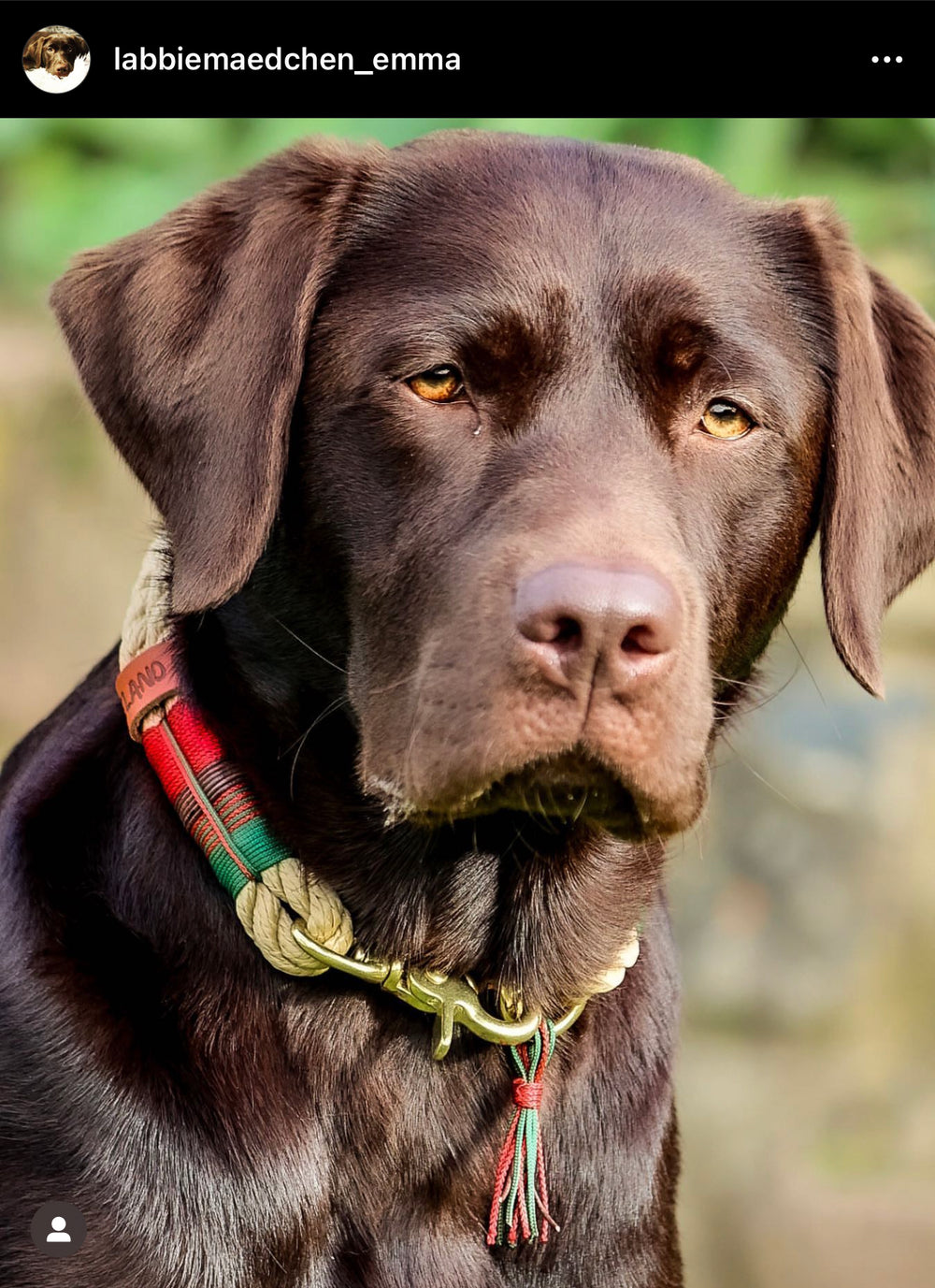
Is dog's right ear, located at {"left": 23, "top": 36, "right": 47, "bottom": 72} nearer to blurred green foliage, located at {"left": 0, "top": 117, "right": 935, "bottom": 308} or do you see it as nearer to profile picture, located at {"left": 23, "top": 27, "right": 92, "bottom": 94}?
profile picture, located at {"left": 23, "top": 27, "right": 92, "bottom": 94}

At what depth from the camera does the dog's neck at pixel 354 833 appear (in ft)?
8.68

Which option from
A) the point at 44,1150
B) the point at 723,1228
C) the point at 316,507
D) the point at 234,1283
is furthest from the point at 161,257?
the point at 723,1228

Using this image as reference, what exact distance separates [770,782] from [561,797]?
3.32 metres

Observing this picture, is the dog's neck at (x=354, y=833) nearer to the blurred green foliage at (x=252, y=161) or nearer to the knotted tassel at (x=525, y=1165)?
the knotted tassel at (x=525, y=1165)

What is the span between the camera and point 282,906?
8.36 feet

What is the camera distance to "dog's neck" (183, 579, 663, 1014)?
2646mm

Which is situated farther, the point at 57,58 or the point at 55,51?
the point at 57,58

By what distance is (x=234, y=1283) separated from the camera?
8.09 ft

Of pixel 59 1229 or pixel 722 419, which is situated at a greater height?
pixel 722 419

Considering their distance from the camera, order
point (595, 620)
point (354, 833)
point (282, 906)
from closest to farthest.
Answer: point (595, 620) < point (282, 906) < point (354, 833)

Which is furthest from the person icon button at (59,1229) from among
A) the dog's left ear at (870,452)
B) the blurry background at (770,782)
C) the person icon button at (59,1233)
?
the blurry background at (770,782)

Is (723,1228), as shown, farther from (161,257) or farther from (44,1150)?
(161,257)

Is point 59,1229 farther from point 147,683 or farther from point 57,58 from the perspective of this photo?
point 57,58

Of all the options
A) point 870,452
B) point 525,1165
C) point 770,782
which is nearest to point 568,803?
point 525,1165
